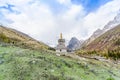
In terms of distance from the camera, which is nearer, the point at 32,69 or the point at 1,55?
the point at 32,69

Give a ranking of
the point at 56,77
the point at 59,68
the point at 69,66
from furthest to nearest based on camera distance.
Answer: the point at 69,66, the point at 59,68, the point at 56,77

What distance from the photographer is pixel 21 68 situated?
2223 centimetres

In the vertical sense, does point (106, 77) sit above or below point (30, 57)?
below

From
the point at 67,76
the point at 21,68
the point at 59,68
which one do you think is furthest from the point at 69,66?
the point at 21,68

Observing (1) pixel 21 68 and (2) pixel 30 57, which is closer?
(1) pixel 21 68

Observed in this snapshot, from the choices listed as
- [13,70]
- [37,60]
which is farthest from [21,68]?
[37,60]

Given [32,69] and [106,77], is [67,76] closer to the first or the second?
[32,69]

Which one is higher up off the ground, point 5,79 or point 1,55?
point 1,55

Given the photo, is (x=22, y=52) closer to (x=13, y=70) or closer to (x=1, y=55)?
(x=1, y=55)

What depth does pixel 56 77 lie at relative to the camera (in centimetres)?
2144

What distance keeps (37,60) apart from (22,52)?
124 inches

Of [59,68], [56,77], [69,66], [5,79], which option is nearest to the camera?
[5,79]

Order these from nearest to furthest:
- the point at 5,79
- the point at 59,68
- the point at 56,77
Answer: the point at 5,79 < the point at 56,77 < the point at 59,68

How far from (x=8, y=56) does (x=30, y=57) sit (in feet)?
7.31
